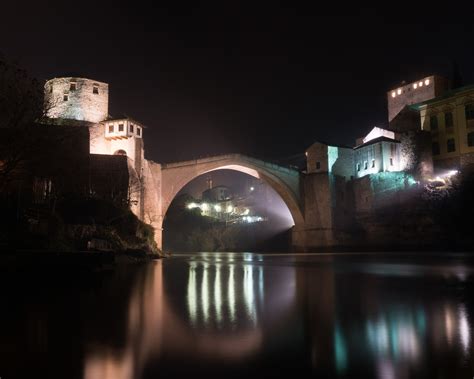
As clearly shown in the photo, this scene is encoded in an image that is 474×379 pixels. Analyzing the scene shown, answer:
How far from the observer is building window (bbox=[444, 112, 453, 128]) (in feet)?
152

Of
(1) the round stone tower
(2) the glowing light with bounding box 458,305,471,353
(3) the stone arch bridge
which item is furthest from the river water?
(1) the round stone tower

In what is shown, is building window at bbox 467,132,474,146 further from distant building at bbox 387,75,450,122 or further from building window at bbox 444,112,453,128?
distant building at bbox 387,75,450,122

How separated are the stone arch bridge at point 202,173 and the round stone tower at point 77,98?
782cm

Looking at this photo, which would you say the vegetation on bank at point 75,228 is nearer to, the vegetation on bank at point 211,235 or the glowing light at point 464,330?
the glowing light at point 464,330

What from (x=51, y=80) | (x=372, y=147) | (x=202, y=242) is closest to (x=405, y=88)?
(x=372, y=147)

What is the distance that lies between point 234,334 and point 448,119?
157 ft

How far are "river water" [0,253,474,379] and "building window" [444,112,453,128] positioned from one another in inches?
1622

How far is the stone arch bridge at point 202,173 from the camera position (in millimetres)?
40406

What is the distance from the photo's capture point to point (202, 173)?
4716 cm

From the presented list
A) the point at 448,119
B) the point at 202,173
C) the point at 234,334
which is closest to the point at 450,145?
the point at 448,119

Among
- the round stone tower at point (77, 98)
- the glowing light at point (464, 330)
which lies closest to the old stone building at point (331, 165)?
the round stone tower at point (77, 98)

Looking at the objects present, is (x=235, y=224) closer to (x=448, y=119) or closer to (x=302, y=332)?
(x=448, y=119)

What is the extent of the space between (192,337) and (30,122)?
599 inches

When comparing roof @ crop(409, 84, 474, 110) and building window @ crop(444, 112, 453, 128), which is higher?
roof @ crop(409, 84, 474, 110)
